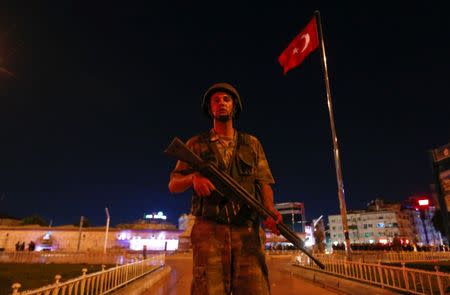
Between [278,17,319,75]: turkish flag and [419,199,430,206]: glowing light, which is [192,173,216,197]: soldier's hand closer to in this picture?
[278,17,319,75]: turkish flag

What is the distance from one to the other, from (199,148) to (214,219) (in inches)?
27.1

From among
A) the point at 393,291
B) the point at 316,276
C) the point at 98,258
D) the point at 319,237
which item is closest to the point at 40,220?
the point at 98,258

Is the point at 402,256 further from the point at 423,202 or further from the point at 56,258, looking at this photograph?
the point at 56,258

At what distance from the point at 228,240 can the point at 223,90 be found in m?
1.42

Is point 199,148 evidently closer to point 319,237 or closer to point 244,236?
point 244,236

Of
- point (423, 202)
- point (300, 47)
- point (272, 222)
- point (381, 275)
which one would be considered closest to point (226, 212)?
point (272, 222)

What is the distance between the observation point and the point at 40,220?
67312 millimetres

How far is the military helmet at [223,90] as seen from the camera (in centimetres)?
280

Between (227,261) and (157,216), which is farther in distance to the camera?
(157,216)

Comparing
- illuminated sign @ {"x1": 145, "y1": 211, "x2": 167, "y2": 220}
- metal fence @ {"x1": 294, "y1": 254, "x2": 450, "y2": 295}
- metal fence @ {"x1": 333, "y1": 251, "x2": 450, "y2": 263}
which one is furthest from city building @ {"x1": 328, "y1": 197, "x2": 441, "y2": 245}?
metal fence @ {"x1": 294, "y1": 254, "x2": 450, "y2": 295}

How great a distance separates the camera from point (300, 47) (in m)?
15.4

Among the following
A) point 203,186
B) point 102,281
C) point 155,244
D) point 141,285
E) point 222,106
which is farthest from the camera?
point 155,244

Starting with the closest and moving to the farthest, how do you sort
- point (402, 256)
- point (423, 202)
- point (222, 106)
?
point (222, 106) < point (402, 256) < point (423, 202)

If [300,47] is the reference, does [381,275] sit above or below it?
below
